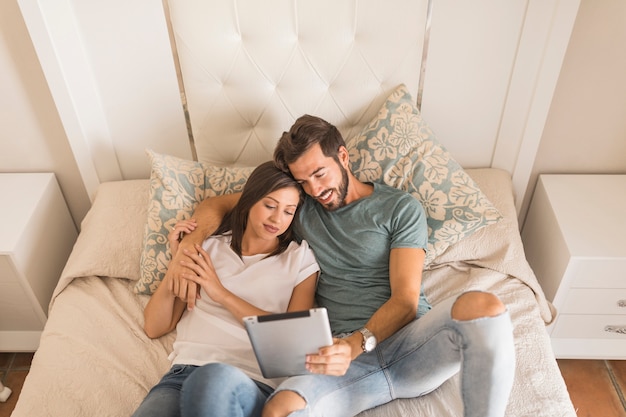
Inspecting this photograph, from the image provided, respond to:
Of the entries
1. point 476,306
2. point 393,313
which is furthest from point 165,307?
point 476,306

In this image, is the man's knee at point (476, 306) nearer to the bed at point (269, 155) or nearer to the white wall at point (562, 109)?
the bed at point (269, 155)

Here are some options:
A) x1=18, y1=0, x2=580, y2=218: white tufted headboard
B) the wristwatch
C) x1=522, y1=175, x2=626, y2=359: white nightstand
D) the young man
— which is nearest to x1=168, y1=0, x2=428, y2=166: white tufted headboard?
x1=18, y1=0, x2=580, y2=218: white tufted headboard

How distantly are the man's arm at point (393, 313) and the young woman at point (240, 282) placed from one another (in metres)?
0.19

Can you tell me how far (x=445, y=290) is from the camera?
1.61 meters

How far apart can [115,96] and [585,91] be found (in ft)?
5.45

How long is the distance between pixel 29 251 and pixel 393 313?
4.22 ft

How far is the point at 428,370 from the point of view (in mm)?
1266

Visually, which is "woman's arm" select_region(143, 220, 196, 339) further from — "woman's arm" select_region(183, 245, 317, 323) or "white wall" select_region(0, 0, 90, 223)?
"white wall" select_region(0, 0, 90, 223)

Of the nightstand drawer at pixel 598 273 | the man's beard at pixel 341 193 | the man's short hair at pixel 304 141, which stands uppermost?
the man's short hair at pixel 304 141

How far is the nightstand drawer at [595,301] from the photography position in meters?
1.75

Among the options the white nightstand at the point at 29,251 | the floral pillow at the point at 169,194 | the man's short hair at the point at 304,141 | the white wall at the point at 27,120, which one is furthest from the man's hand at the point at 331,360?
the white wall at the point at 27,120

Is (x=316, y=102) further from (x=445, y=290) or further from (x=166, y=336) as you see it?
(x=166, y=336)

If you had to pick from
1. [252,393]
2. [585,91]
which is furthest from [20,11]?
[585,91]

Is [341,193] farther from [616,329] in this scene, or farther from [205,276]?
[616,329]
